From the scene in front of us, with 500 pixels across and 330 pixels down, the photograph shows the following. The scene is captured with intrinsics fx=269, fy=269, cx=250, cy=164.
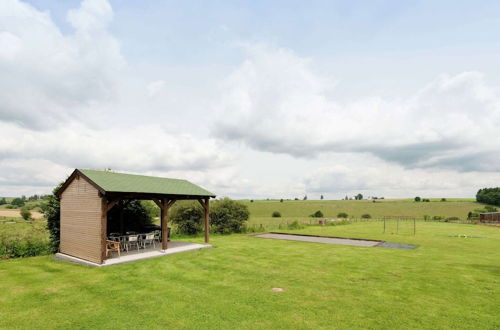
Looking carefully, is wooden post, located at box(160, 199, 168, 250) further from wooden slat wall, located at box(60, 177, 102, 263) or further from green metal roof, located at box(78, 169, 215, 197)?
wooden slat wall, located at box(60, 177, 102, 263)

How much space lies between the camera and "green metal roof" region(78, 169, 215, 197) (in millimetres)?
12414

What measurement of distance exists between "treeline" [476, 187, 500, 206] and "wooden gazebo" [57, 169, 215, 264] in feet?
324

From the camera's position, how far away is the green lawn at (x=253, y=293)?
21.2ft

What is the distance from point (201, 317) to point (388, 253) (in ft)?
40.1

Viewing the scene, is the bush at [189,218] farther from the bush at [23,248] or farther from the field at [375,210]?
the field at [375,210]

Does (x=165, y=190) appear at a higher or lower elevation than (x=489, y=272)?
higher

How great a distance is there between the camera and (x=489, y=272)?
10984 mm

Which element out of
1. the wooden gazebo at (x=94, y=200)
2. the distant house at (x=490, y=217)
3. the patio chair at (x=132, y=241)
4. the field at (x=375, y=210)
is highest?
the wooden gazebo at (x=94, y=200)

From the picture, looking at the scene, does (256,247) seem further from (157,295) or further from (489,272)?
(489,272)

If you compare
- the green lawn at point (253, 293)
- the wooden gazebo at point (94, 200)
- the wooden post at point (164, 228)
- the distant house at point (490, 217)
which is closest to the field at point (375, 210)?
the distant house at point (490, 217)

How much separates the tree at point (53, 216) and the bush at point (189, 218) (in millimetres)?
9411

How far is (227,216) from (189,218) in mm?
3576

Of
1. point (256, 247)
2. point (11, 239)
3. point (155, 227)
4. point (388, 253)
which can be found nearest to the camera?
point (11, 239)

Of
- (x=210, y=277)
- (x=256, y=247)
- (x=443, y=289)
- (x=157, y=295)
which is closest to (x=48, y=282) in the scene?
(x=157, y=295)
